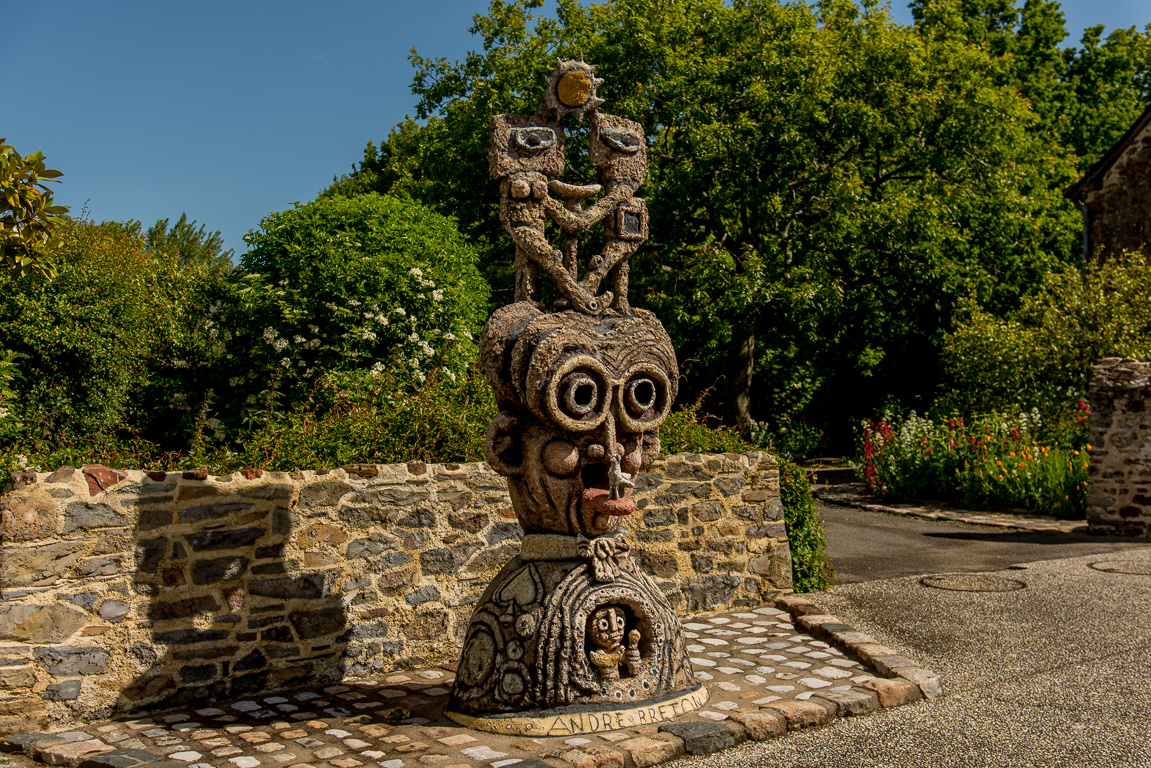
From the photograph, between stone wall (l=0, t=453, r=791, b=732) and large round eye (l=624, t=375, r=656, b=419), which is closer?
stone wall (l=0, t=453, r=791, b=732)

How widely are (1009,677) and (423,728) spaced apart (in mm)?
3581

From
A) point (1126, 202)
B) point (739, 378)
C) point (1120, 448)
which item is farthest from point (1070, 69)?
point (1120, 448)

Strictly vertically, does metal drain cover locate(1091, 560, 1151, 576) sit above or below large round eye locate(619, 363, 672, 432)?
Result: below

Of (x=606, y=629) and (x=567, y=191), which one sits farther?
(x=567, y=191)

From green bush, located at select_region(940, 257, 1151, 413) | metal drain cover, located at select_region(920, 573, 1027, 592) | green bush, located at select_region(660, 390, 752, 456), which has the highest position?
green bush, located at select_region(940, 257, 1151, 413)

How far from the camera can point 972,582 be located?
8219 mm

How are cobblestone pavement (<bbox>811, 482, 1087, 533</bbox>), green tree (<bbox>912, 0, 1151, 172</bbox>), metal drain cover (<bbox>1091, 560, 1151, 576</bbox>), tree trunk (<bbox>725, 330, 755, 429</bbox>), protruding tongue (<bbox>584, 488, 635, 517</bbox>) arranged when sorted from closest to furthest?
protruding tongue (<bbox>584, 488, 635, 517</bbox>), metal drain cover (<bbox>1091, 560, 1151, 576</bbox>), cobblestone pavement (<bbox>811, 482, 1087, 533</bbox>), tree trunk (<bbox>725, 330, 755, 429</bbox>), green tree (<bbox>912, 0, 1151, 172</bbox>)

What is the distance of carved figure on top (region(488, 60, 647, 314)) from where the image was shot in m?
4.95

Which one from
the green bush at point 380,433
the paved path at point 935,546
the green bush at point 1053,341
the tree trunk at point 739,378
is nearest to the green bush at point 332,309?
the green bush at point 380,433

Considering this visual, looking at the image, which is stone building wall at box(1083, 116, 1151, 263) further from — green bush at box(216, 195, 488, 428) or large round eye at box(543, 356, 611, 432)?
large round eye at box(543, 356, 611, 432)

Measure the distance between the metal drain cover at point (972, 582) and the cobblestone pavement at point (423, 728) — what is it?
2716 millimetres

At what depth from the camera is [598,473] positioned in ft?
16.0

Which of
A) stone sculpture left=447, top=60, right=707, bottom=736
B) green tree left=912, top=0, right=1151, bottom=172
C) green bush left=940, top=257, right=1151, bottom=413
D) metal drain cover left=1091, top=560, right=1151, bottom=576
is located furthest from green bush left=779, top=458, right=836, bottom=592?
green tree left=912, top=0, right=1151, bottom=172

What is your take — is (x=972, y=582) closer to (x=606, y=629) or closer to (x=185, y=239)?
(x=606, y=629)
